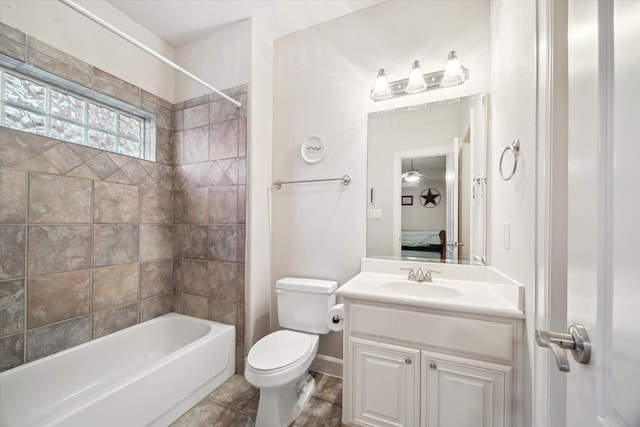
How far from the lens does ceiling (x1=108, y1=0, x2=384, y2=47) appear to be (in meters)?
1.83

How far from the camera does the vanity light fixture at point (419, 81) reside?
156 cm

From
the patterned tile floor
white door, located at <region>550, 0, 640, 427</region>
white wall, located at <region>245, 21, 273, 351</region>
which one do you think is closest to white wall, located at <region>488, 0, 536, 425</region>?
white door, located at <region>550, 0, 640, 427</region>

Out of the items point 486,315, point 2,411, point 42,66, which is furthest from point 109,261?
point 486,315

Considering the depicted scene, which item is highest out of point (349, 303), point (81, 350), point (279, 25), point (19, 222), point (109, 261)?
point (279, 25)

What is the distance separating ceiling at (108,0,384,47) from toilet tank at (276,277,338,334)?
6.61 ft

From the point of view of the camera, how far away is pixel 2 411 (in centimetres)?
128

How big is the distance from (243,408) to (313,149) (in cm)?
184

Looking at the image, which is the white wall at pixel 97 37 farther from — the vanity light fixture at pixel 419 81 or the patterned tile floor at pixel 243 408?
the patterned tile floor at pixel 243 408

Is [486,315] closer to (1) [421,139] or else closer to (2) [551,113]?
(2) [551,113]

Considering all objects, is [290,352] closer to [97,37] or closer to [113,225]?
[113,225]

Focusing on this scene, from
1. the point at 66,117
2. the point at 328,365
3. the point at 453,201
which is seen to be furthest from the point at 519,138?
the point at 66,117

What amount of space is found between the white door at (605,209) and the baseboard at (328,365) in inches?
63.5

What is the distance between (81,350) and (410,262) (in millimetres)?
2194

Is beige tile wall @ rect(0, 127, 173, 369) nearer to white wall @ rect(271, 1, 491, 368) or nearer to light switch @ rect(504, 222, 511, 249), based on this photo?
white wall @ rect(271, 1, 491, 368)
